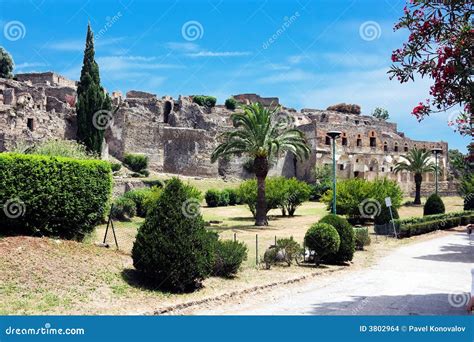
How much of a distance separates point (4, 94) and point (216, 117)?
2842cm

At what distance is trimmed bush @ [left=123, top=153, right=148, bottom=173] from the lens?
48625 mm

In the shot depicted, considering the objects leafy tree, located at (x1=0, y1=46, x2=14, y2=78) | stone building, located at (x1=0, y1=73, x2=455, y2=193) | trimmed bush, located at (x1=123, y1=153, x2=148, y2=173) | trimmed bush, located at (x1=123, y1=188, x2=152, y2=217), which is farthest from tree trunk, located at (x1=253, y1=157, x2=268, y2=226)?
Result: leafy tree, located at (x1=0, y1=46, x2=14, y2=78)

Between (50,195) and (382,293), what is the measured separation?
8.54 metres

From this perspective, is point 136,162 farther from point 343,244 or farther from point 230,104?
point 343,244

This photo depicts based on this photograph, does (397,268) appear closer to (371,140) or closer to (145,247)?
(145,247)

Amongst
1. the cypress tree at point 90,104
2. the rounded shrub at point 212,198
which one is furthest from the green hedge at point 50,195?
the cypress tree at point 90,104

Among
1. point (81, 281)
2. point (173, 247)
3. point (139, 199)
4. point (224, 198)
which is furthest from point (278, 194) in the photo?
point (81, 281)

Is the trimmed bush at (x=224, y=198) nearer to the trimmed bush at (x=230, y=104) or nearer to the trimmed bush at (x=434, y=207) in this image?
the trimmed bush at (x=434, y=207)

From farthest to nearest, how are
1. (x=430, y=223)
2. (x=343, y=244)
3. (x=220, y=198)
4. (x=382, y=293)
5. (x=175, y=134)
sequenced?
(x=175, y=134) < (x=220, y=198) < (x=430, y=223) < (x=343, y=244) < (x=382, y=293)

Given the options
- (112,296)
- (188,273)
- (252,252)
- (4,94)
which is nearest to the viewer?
(112,296)

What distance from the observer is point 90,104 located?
138 feet

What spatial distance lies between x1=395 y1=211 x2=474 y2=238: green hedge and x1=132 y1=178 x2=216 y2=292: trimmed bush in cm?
1819

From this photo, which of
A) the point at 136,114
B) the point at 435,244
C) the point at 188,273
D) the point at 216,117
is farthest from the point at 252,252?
the point at 216,117

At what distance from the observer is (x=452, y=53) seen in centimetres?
903
